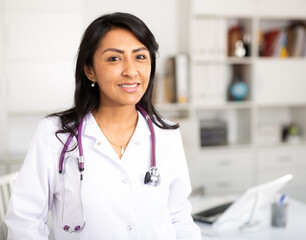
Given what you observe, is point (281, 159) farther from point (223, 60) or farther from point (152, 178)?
point (152, 178)

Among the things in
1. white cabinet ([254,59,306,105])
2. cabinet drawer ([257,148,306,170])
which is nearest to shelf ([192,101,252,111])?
white cabinet ([254,59,306,105])

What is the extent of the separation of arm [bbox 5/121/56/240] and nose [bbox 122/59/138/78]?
35 cm

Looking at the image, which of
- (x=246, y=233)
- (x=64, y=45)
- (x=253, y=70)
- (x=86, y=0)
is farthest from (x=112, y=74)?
(x=253, y=70)

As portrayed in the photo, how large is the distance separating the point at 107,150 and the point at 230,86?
2.66 metres

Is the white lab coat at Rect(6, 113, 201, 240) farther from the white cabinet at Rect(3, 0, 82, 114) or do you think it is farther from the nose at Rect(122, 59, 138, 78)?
the white cabinet at Rect(3, 0, 82, 114)

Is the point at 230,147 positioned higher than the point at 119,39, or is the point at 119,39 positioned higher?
the point at 119,39

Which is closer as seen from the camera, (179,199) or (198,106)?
(179,199)

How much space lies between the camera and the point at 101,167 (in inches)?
50.7

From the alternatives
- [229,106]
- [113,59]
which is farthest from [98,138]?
[229,106]

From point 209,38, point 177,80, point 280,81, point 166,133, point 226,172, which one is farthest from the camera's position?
point 280,81

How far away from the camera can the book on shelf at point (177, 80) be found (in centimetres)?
332

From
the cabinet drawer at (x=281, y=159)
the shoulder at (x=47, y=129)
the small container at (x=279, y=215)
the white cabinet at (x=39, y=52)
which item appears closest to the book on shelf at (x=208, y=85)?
the cabinet drawer at (x=281, y=159)

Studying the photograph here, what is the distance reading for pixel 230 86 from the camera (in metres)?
3.75

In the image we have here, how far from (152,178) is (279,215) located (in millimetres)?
747
